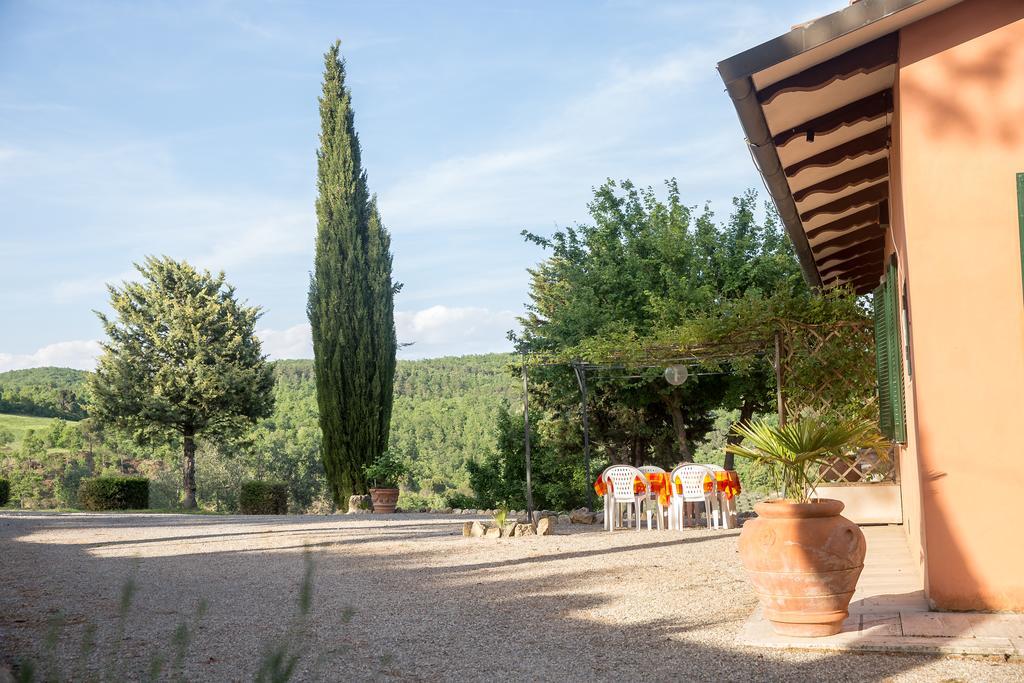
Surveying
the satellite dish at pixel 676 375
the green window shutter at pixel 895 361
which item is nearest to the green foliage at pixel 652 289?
the satellite dish at pixel 676 375

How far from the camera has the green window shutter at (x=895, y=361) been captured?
6605 millimetres

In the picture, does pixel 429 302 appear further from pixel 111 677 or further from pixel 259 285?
pixel 111 677

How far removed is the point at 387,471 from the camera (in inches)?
734

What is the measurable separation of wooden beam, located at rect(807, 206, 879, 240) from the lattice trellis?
2.05 metres

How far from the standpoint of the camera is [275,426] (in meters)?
40.6

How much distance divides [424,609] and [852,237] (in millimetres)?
6121

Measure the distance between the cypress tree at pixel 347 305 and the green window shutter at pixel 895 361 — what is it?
14.6 meters

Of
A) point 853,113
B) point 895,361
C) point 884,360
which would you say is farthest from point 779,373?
point 853,113

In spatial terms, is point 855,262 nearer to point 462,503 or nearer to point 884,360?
point 884,360

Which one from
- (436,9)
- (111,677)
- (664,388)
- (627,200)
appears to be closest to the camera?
(111,677)

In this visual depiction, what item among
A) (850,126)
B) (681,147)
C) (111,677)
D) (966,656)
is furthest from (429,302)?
(111,677)

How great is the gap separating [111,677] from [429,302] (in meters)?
22.9

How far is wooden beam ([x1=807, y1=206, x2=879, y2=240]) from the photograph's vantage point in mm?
8523

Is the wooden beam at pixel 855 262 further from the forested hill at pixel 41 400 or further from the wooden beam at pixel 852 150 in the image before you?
the forested hill at pixel 41 400
